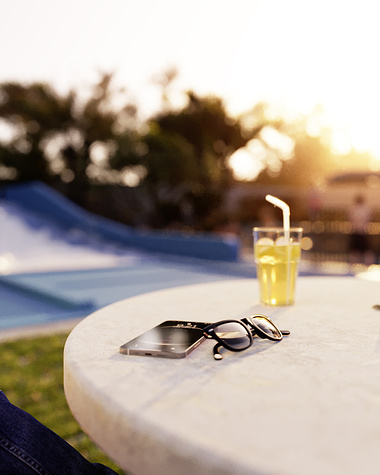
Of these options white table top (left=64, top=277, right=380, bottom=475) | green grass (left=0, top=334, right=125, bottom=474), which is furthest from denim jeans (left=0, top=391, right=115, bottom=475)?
green grass (left=0, top=334, right=125, bottom=474)

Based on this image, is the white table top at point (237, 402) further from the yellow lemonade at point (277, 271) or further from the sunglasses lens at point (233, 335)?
the yellow lemonade at point (277, 271)

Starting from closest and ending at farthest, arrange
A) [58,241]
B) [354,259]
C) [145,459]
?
1. [145,459]
2. [354,259]
3. [58,241]

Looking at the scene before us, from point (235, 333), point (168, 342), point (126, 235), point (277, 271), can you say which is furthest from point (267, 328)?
point (126, 235)

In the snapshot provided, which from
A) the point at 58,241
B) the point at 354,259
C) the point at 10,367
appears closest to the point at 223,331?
the point at 10,367

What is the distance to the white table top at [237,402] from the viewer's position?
1.64 feet

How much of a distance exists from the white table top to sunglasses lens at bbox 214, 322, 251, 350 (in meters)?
0.02

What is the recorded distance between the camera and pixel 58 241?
11914 millimetres

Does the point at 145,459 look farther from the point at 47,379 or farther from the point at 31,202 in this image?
the point at 31,202

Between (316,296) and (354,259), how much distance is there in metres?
6.70

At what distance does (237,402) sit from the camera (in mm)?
644

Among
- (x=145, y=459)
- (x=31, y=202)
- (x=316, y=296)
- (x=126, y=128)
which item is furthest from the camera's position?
(x=126, y=128)

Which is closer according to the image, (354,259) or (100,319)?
(100,319)

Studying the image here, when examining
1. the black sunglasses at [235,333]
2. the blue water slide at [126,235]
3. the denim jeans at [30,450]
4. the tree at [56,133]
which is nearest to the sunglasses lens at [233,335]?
the black sunglasses at [235,333]

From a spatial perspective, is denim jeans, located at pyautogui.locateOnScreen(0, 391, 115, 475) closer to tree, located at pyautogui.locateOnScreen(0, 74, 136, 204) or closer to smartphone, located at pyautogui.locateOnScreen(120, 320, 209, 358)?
smartphone, located at pyautogui.locateOnScreen(120, 320, 209, 358)
